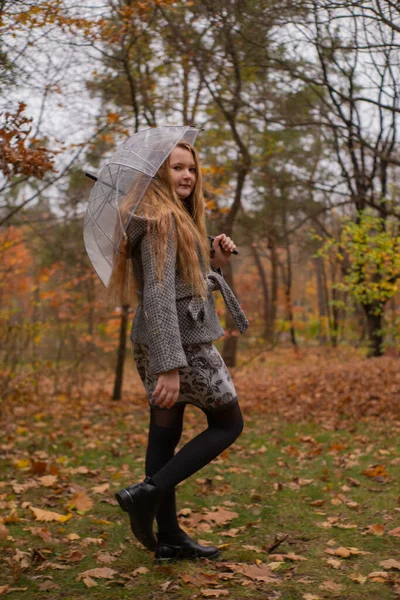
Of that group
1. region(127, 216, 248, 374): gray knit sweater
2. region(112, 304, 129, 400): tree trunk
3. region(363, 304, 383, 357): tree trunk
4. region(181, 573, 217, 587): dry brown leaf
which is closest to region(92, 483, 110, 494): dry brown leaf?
region(181, 573, 217, 587): dry brown leaf

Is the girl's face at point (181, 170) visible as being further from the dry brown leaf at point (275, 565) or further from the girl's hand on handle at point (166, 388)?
Result: the dry brown leaf at point (275, 565)

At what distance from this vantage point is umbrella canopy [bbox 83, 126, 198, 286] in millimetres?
2676

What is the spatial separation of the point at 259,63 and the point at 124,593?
604cm

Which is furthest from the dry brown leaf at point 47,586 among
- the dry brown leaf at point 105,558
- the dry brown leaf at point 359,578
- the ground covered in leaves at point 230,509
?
the dry brown leaf at point 359,578

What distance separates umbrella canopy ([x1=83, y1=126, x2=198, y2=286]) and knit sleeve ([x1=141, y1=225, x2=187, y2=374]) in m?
0.20

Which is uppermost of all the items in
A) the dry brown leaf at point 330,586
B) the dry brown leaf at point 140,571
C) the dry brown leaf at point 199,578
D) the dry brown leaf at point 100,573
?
the dry brown leaf at point 330,586

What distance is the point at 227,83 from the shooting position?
26.0ft

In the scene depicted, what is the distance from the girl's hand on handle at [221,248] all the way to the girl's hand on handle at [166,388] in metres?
0.77

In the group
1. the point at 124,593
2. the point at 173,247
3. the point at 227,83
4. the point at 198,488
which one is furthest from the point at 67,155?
the point at 124,593

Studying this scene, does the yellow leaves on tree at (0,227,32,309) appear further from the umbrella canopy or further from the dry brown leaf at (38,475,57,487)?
the umbrella canopy

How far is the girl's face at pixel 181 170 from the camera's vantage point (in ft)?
9.24

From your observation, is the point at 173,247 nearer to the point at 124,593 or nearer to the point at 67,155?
the point at 124,593

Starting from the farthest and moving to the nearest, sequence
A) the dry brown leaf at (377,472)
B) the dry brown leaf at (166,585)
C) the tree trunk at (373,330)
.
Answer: the tree trunk at (373,330) → the dry brown leaf at (377,472) → the dry brown leaf at (166,585)

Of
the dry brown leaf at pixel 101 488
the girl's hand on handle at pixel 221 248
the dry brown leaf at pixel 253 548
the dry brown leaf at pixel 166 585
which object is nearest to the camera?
the dry brown leaf at pixel 166 585
